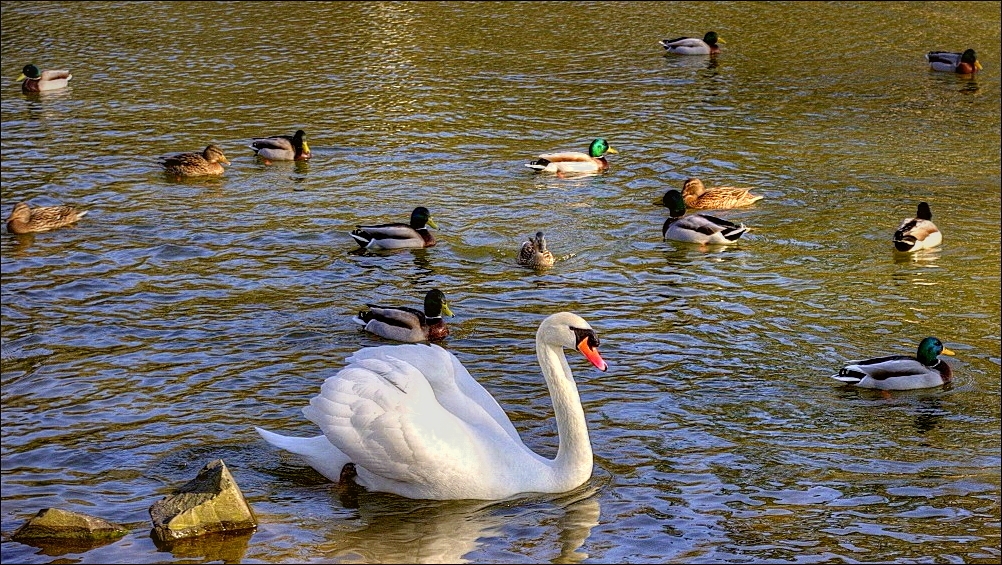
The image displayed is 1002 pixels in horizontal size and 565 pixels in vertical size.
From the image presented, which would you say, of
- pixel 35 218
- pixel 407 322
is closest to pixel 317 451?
pixel 407 322

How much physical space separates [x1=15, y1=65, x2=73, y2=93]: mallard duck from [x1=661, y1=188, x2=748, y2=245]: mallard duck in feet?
41.3

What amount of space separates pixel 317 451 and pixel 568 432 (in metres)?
1.85

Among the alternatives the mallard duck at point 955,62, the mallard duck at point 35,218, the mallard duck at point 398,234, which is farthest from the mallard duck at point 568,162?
the mallard duck at point 955,62

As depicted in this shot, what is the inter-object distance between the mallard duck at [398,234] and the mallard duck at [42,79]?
10.3 m

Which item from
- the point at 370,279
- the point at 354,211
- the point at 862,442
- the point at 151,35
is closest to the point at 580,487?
the point at 862,442

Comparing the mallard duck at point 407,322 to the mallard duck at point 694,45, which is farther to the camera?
the mallard duck at point 694,45

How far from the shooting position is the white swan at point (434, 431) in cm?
870

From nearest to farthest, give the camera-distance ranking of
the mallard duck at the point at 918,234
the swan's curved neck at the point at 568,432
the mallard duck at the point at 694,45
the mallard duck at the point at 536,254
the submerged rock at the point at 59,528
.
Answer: the submerged rock at the point at 59,528, the swan's curved neck at the point at 568,432, the mallard duck at the point at 536,254, the mallard duck at the point at 918,234, the mallard duck at the point at 694,45

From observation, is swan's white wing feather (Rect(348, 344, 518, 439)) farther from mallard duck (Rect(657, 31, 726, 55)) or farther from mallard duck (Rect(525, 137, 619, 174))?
mallard duck (Rect(657, 31, 726, 55))

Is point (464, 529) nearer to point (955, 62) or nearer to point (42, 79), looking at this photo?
point (42, 79)

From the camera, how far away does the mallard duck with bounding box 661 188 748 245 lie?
1556 centimetres

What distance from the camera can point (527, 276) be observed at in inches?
570

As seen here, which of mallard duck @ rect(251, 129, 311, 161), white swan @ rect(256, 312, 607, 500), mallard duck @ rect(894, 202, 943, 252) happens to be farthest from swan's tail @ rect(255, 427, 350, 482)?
mallard duck @ rect(251, 129, 311, 161)

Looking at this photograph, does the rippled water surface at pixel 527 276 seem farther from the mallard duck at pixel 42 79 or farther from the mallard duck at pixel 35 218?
the mallard duck at pixel 42 79
